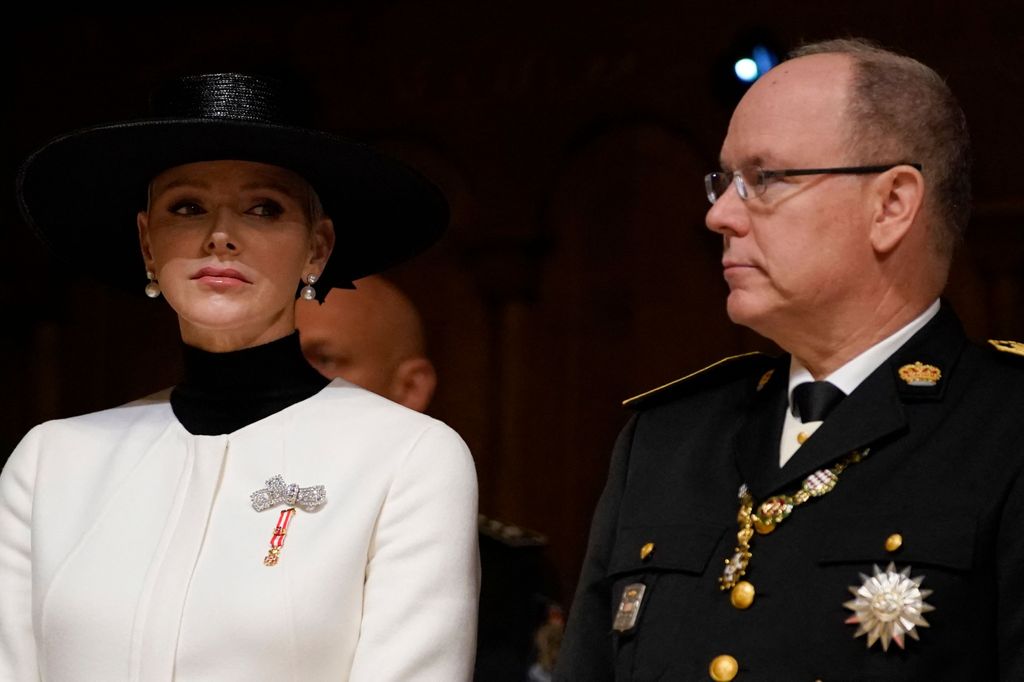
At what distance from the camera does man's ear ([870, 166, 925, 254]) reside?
2.24 meters

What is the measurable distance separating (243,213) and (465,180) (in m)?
2.03

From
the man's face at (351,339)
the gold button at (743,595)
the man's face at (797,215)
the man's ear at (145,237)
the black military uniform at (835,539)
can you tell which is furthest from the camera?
the man's face at (351,339)

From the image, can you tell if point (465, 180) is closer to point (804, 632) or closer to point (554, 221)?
point (554, 221)

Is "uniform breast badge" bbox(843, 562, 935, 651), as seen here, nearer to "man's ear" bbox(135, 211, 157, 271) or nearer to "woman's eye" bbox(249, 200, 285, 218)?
"woman's eye" bbox(249, 200, 285, 218)

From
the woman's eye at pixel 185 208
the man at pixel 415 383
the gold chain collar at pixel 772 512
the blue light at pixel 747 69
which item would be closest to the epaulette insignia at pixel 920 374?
the gold chain collar at pixel 772 512

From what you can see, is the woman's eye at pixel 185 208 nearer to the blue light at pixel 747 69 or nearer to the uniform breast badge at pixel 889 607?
the uniform breast badge at pixel 889 607

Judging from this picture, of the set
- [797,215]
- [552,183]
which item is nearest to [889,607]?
[797,215]

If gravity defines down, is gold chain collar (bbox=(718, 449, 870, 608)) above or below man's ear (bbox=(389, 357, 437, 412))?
above

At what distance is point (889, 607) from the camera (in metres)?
2.01

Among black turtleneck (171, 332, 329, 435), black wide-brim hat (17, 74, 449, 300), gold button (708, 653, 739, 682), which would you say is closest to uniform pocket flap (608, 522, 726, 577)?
gold button (708, 653, 739, 682)

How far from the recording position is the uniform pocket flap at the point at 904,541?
2.00 metres

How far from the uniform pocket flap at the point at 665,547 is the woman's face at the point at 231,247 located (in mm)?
637

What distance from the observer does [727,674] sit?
2.09 meters

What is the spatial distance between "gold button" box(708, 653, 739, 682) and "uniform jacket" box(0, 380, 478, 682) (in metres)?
0.38
